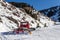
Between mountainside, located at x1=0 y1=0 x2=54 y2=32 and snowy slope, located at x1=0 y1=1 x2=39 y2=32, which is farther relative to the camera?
mountainside, located at x1=0 y1=0 x2=54 y2=32

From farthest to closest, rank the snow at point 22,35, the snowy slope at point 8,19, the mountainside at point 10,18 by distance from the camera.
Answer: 1. the mountainside at point 10,18
2. the snowy slope at point 8,19
3. the snow at point 22,35

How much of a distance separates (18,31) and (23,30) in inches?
37.2

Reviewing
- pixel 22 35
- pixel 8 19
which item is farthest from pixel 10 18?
pixel 22 35

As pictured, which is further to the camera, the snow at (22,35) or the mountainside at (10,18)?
the mountainside at (10,18)

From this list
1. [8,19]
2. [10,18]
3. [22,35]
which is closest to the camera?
[22,35]

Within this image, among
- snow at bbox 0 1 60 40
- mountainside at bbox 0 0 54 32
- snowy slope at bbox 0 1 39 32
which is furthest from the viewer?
mountainside at bbox 0 0 54 32

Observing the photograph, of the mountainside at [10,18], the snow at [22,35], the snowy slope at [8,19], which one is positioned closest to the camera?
the snow at [22,35]

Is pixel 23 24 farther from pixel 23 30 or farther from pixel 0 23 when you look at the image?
pixel 23 30

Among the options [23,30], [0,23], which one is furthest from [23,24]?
[23,30]

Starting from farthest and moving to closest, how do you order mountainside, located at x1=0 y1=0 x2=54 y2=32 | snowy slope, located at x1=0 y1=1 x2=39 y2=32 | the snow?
mountainside, located at x1=0 y1=0 x2=54 y2=32, snowy slope, located at x1=0 y1=1 x2=39 y2=32, the snow

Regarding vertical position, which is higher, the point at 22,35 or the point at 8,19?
the point at 8,19

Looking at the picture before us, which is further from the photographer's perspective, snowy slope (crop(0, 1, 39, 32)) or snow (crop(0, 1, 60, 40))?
snowy slope (crop(0, 1, 39, 32))

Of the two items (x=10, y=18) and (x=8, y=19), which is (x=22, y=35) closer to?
(x=8, y=19)

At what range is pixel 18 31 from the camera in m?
30.0
